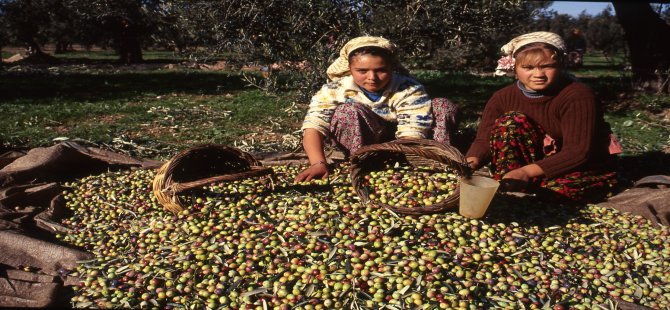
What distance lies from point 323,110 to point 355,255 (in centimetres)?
182

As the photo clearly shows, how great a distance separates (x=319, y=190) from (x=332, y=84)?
3.86 ft

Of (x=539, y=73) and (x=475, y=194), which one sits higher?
(x=539, y=73)

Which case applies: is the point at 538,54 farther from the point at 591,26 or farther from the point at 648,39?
the point at 591,26

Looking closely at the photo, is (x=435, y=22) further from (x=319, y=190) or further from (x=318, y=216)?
(x=318, y=216)

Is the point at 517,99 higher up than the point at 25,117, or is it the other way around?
the point at 517,99

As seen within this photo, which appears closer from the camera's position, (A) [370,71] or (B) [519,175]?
(B) [519,175]

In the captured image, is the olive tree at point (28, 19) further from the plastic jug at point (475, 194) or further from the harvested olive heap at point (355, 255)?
the plastic jug at point (475, 194)

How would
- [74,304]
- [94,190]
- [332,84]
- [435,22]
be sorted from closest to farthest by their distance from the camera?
[74,304] → [94,190] → [332,84] → [435,22]

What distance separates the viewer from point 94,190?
4031 millimetres

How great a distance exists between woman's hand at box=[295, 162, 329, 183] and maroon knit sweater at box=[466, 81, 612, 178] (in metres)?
1.16

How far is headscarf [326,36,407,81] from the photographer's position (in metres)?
3.81

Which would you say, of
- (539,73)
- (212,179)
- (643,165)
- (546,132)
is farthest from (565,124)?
(212,179)

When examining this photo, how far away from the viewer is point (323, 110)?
4.27 metres

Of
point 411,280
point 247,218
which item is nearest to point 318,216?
point 247,218
